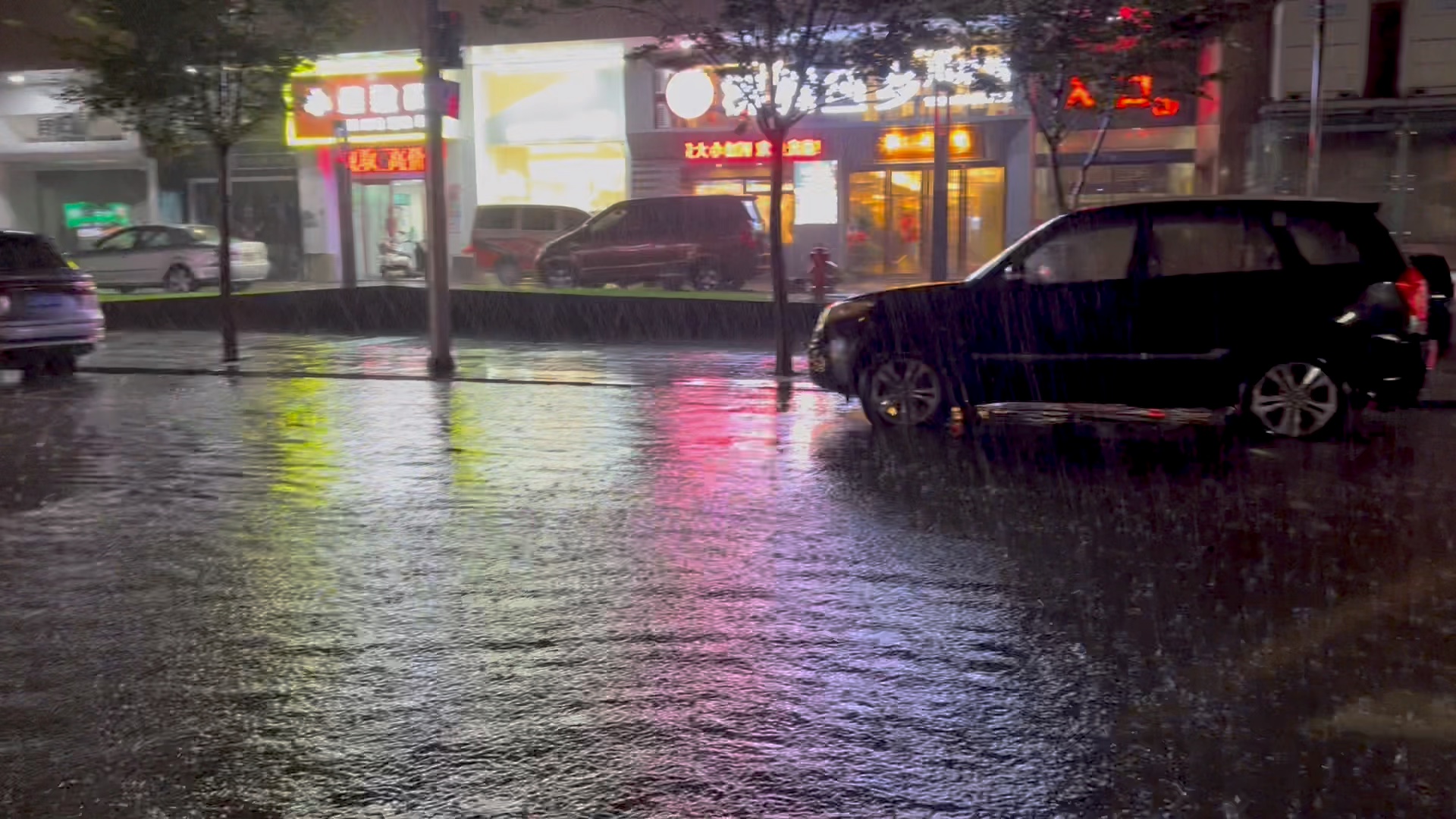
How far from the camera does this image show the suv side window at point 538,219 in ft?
93.6

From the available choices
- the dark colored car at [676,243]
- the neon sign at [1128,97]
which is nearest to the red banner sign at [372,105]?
the dark colored car at [676,243]

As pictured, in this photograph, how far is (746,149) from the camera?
30172 mm

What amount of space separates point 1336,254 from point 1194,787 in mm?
6833

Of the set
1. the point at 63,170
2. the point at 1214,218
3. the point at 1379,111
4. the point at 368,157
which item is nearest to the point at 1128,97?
the point at 1214,218

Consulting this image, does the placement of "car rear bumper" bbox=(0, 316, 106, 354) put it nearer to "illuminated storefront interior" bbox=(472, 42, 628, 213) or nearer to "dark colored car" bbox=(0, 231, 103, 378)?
"dark colored car" bbox=(0, 231, 103, 378)

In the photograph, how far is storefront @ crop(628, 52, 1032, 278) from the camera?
28453mm

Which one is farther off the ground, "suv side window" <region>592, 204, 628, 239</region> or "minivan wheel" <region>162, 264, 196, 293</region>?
"suv side window" <region>592, 204, 628, 239</region>

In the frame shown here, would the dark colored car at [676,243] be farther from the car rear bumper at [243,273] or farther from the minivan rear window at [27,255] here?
the minivan rear window at [27,255]

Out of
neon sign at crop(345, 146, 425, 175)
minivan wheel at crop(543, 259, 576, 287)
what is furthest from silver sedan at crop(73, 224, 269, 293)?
minivan wheel at crop(543, 259, 576, 287)

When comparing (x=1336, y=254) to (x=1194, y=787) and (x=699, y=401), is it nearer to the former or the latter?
(x=699, y=401)

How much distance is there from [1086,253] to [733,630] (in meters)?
5.70

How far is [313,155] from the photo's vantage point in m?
34.6

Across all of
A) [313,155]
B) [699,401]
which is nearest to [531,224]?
[313,155]

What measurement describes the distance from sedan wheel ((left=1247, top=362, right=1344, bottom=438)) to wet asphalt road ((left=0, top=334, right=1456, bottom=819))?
0.60ft
